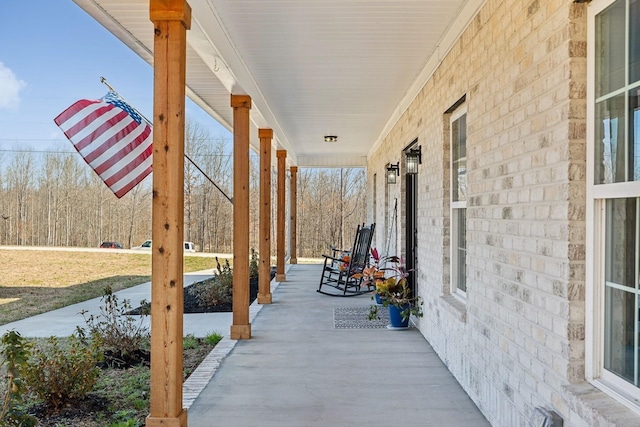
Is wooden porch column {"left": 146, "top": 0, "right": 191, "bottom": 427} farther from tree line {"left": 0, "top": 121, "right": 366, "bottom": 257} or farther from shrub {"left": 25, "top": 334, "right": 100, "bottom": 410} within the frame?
tree line {"left": 0, "top": 121, "right": 366, "bottom": 257}

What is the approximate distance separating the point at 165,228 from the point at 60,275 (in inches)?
404

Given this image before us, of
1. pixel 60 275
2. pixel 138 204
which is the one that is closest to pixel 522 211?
pixel 60 275

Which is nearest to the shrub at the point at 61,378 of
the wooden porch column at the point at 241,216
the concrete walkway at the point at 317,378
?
the concrete walkway at the point at 317,378

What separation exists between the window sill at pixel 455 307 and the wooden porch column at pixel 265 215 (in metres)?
2.89

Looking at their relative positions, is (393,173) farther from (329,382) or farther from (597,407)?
(597,407)

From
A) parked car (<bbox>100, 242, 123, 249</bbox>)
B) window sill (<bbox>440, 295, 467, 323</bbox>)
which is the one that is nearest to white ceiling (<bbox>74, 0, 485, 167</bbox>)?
window sill (<bbox>440, 295, 467, 323</bbox>)

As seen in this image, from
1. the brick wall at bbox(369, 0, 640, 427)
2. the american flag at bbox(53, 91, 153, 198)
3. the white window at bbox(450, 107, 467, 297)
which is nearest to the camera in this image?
the brick wall at bbox(369, 0, 640, 427)

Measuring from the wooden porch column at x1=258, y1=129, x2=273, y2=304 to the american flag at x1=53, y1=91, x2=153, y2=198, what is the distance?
1925mm

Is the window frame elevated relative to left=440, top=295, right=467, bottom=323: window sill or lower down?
elevated

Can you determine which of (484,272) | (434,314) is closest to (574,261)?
(484,272)

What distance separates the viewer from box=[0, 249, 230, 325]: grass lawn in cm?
817

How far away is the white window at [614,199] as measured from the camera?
6.00 ft

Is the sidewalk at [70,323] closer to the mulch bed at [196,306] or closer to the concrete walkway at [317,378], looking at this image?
the concrete walkway at [317,378]

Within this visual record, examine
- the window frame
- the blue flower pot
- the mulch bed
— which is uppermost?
the window frame
